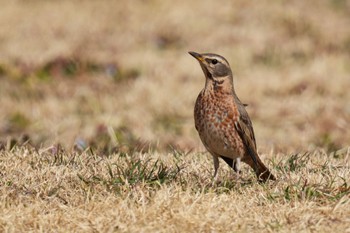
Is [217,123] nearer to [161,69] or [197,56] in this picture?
[197,56]

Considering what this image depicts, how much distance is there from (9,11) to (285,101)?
7.33 meters

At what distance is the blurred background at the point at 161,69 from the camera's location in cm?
1112

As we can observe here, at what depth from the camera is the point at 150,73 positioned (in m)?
13.7

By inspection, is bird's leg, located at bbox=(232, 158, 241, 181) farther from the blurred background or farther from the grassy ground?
the blurred background

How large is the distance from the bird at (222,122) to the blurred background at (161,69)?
4.87ft

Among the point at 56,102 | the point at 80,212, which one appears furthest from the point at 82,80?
the point at 80,212

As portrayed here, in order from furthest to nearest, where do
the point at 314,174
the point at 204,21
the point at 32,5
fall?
the point at 32,5
the point at 204,21
the point at 314,174

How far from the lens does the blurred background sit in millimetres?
11125

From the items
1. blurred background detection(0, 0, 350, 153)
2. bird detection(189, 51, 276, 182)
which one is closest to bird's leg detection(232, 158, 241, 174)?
bird detection(189, 51, 276, 182)

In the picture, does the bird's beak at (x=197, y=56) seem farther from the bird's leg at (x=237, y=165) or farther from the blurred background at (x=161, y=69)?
the blurred background at (x=161, y=69)

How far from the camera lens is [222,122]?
6.96 m

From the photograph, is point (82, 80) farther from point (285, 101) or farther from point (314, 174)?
point (314, 174)

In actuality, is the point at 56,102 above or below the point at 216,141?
below

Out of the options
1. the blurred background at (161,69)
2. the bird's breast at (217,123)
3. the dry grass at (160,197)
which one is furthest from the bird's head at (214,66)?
the blurred background at (161,69)
